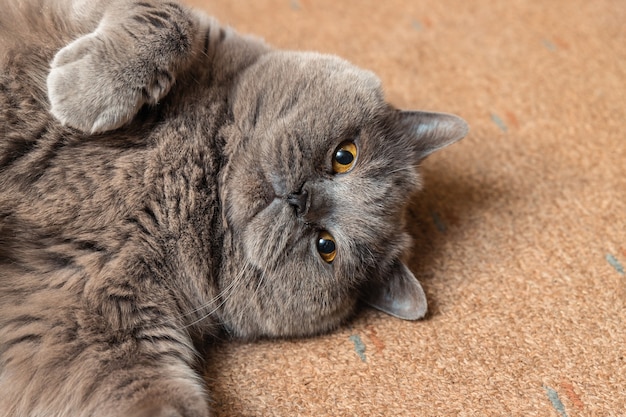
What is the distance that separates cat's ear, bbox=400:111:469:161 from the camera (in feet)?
4.45

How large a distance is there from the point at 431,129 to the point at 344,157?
30 centimetres

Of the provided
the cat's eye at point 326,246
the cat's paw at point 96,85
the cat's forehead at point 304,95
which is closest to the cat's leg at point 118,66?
the cat's paw at point 96,85

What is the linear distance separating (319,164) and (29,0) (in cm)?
62

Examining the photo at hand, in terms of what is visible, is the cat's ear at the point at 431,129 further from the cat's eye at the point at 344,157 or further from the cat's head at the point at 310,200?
the cat's eye at the point at 344,157

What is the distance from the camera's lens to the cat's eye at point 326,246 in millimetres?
1175

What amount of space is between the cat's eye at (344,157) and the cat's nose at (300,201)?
0.30ft

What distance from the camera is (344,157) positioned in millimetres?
1173

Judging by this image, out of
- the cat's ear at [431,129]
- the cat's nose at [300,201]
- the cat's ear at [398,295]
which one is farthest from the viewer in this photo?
the cat's ear at [431,129]

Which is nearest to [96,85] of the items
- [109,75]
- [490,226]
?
[109,75]

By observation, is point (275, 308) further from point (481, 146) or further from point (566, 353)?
point (481, 146)

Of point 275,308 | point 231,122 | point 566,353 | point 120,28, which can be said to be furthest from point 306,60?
point 566,353

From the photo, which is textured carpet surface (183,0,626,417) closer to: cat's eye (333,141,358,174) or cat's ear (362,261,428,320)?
cat's ear (362,261,428,320)

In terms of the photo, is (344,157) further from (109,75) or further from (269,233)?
(109,75)

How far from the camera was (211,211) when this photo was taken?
114 cm
